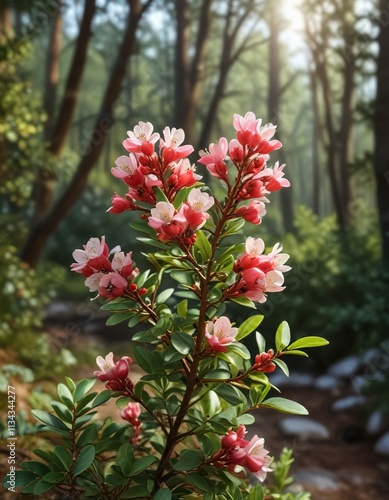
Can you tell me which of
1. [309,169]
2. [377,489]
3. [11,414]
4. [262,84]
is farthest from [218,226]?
[309,169]

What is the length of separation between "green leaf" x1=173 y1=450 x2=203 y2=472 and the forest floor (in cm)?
137

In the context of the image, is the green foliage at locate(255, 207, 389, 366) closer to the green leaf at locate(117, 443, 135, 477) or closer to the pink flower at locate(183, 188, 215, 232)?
the green leaf at locate(117, 443, 135, 477)

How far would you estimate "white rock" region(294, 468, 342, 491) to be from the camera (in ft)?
13.5

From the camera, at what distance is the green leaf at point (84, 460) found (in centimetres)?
156

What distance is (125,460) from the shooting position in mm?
1639

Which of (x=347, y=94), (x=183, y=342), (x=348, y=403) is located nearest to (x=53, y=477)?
(x=183, y=342)

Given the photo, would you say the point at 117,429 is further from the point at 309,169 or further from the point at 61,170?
the point at 309,169

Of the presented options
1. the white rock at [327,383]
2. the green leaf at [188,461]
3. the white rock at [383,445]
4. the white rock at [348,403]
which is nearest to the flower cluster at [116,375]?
the green leaf at [188,461]

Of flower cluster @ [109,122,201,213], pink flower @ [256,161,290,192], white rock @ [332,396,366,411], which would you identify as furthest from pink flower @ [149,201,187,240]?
A: white rock @ [332,396,366,411]

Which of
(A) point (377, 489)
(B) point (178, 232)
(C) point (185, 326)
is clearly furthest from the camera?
(A) point (377, 489)

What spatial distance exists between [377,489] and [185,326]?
3.16m

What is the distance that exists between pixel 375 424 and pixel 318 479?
114 cm

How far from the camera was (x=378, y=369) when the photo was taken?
18.3 feet

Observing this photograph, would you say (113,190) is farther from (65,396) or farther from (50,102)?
(50,102)
